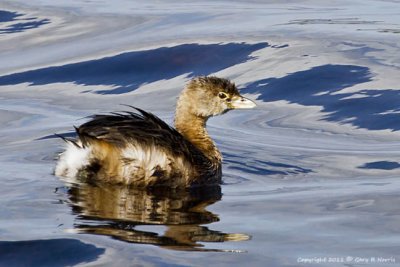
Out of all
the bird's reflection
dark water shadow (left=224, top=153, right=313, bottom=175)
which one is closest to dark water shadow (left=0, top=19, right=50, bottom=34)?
dark water shadow (left=224, top=153, right=313, bottom=175)

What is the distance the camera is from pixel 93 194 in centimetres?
838

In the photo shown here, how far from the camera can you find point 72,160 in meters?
8.64

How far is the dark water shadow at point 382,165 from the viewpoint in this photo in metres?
9.62

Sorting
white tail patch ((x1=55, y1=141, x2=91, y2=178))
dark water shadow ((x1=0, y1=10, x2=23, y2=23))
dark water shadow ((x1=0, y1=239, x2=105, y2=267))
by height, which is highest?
dark water shadow ((x1=0, y1=10, x2=23, y2=23))

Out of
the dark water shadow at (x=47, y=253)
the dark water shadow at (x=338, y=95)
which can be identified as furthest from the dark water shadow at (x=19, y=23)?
the dark water shadow at (x=47, y=253)

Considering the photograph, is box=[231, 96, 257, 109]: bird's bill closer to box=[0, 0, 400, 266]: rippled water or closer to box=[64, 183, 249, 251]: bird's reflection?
box=[0, 0, 400, 266]: rippled water

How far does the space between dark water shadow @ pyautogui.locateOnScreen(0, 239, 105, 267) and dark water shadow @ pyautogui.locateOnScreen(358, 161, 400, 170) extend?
332cm

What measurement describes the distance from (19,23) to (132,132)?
7.19 metres

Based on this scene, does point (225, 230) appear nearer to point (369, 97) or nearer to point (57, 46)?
point (369, 97)

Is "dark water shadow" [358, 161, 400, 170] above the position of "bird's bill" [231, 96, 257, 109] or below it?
below

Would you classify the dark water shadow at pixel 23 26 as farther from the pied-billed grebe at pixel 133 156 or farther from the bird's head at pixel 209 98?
the pied-billed grebe at pixel 133 156

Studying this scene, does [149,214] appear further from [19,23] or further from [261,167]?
[19,23]

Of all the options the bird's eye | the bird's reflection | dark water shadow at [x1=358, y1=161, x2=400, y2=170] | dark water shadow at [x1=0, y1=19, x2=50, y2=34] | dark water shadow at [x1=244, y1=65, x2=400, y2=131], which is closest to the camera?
the bird's reflection

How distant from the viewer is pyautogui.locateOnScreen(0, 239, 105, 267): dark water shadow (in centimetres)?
686
